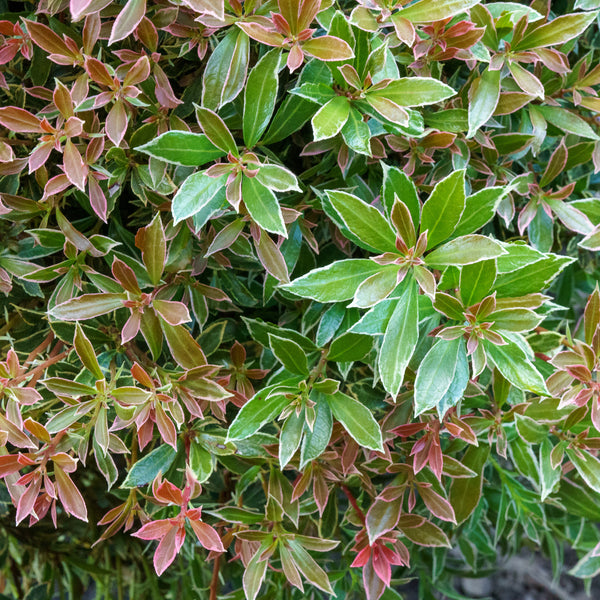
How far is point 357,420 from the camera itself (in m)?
0.83

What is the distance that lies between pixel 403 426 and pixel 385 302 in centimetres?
24

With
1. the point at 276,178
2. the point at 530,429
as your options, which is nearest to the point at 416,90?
the point at 276,178

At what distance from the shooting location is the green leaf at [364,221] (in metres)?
0.74

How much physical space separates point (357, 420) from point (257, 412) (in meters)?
0.13

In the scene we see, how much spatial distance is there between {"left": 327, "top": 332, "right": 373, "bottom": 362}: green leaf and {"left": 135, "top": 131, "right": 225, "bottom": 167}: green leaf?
0.94 feet

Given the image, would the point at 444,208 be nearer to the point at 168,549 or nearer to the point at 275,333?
the point at 275,333

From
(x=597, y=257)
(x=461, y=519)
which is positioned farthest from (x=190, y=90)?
(x=597, y=257)

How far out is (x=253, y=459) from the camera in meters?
1.00

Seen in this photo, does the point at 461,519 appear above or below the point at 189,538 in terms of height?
above

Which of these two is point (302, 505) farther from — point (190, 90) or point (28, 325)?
point (190, 90)

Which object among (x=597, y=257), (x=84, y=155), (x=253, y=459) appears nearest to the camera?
(x=84, y=155)

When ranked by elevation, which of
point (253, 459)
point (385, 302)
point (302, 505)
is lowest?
point (302, 505)

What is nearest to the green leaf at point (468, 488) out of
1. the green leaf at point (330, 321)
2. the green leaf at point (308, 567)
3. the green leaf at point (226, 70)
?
the green leaf at point (308, 567)

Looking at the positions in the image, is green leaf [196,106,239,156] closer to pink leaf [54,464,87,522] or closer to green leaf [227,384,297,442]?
green leaf [227,384,297,442]
